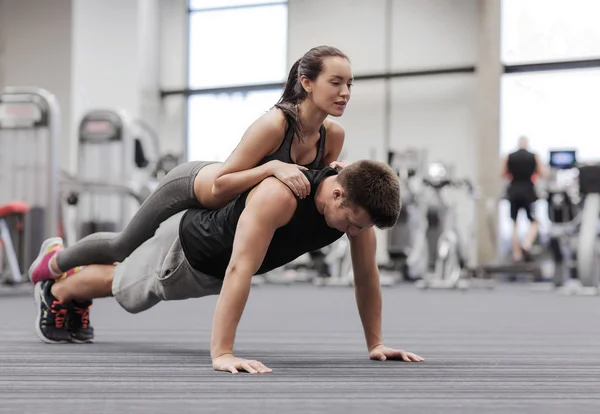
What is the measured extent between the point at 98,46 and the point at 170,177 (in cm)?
856

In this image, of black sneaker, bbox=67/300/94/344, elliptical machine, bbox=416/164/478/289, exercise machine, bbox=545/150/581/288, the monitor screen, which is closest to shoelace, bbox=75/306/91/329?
black sneaker, bbox=67/300/94/344

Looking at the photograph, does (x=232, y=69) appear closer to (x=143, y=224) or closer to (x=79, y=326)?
(x=79, y=326)

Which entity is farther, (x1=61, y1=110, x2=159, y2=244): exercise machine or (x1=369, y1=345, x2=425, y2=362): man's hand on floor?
(x1=61, y1=110, x2=159, y2=244): exercise machine

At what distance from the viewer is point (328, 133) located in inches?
87.4

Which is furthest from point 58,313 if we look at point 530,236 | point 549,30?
point 549,30

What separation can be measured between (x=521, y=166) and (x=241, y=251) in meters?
6.79

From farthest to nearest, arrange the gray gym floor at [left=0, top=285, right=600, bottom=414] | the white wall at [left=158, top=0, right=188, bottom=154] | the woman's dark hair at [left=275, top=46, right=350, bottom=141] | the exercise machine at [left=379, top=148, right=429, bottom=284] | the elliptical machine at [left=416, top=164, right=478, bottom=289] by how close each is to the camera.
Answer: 1. the white wall at [left=158, top=0, right=188, bottom=154]
2. the exercise machine at [left=379, top=148, right=429, bottom=284]
3. the elliptical machine at [left=416, top=164, right=478, bottom=289]
4. the woman's dark hair at [left=275, top=46, right=350, bottom=141]
5. the gray gym floor at [left=0, top=285, right=600, bottom=414]

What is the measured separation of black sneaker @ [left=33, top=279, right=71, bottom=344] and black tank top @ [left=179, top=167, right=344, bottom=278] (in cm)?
59

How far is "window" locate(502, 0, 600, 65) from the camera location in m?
9.49

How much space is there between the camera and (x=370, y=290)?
2113 mm

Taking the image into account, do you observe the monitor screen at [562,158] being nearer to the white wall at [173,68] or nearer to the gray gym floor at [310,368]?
the gray gym floor at [310,368]

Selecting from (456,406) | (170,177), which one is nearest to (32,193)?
(170,177)

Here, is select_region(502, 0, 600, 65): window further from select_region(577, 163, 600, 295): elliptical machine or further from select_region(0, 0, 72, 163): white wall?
select_region(0, 0, 72, 163): white wall

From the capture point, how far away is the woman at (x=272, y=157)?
1975 millimetres
